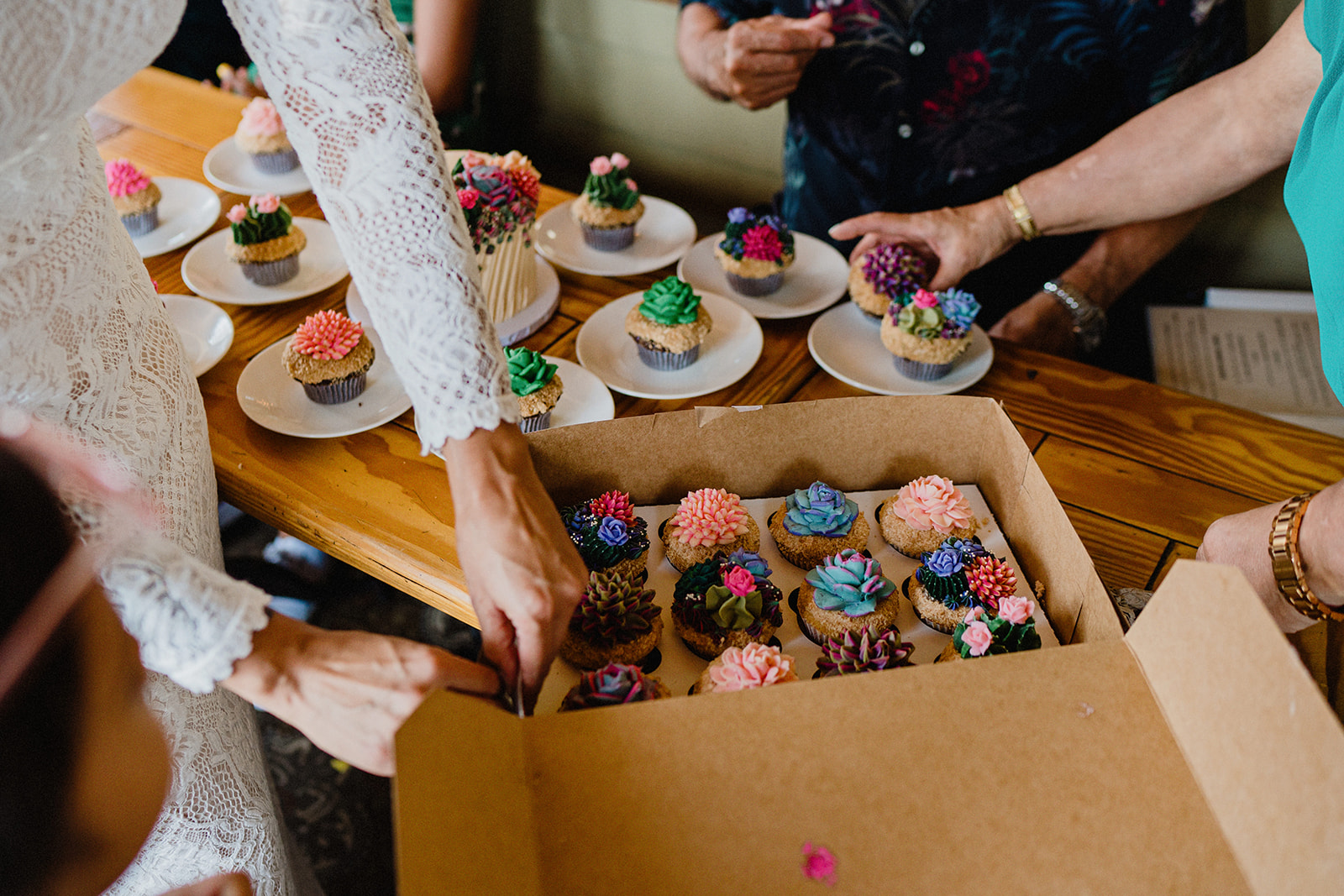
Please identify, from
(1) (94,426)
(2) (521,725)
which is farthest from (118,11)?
(2) (521,725)

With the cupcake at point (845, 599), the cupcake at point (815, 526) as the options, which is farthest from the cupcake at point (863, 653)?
the cupcake at point (815, 526)

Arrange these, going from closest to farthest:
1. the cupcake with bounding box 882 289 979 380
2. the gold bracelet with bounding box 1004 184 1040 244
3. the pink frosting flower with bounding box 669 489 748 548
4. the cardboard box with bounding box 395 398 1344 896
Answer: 1. the cardboard box with bounding box 395 398 1344 896
2. the pink frosting flower with bounding box 669 489 748 548
3. the cupcake with bounding box 882 289 979 380
4. the gold bracelet with bounding box 1004 184 1040 244

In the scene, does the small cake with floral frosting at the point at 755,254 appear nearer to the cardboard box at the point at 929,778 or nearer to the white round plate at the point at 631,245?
the white round plate at the point at 631,245

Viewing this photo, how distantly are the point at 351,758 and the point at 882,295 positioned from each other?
1074 mm

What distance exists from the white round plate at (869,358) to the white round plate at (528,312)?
0.44 metres

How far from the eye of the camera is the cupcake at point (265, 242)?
1.46 metres

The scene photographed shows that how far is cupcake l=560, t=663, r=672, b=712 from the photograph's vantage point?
0.81 metres

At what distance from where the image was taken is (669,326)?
1.33m

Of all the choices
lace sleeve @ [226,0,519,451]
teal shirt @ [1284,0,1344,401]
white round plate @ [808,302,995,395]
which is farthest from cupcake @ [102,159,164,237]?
teal shirt @ [1284,0,1344,401]

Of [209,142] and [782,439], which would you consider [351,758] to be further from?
[209,142]

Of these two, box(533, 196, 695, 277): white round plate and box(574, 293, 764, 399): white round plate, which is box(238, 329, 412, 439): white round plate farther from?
box(533, 196, 695, 277): white round plate

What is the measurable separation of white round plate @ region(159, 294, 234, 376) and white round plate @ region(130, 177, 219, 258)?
21cm

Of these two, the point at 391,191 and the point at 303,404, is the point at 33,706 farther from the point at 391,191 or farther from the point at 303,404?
the point at 303,404

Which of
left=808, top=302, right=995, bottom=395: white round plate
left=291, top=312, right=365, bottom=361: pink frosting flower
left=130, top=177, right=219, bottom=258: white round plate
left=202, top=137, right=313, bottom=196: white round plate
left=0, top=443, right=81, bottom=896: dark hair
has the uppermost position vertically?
left=0, top=443, right=81, bottom=896: dark hair
